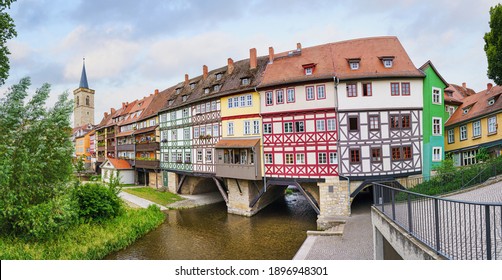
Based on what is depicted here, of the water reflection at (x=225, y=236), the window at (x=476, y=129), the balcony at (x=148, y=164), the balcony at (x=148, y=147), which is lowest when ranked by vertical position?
the water reflection at (x=225, y=236)

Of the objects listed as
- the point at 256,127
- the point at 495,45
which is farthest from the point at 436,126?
the point at 256,127

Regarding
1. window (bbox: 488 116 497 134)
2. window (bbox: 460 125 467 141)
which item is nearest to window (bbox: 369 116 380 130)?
window (bbox: 488 116 497 134)

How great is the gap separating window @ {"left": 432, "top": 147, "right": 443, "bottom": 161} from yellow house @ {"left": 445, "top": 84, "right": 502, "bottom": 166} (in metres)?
4.63

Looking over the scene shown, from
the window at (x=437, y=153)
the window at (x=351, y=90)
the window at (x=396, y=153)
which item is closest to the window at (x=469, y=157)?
the window at (x=437, y=153)

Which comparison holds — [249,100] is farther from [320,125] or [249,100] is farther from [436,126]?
[436,126]

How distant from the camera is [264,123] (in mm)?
20844

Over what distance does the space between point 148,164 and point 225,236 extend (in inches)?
767

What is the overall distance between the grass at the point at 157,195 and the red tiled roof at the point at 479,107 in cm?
2547

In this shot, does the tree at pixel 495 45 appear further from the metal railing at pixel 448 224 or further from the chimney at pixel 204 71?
the chimney at pixel 204 71

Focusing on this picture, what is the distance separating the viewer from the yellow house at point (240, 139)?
2083 centimetres

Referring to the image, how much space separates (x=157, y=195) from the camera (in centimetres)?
2872

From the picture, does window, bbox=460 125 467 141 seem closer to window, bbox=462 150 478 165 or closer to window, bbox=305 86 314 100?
window, bbox=462 150 478 165
